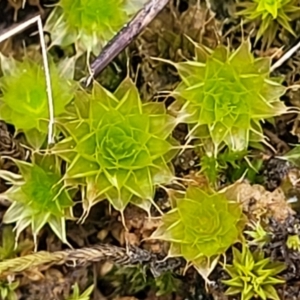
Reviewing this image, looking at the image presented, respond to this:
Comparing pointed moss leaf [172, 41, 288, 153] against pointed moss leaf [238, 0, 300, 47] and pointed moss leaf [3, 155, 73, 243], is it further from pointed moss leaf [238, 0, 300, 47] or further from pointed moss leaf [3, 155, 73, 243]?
pointed moss leaf [3, 155, 73, 243]

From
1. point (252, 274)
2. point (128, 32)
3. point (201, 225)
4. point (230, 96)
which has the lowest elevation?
point (252, 274)

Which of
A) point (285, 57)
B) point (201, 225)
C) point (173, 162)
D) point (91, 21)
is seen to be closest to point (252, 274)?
point (201, 225)

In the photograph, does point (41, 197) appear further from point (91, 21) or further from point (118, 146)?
point (91, 21)

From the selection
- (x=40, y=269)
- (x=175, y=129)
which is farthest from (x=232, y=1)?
(x=40, y=269)

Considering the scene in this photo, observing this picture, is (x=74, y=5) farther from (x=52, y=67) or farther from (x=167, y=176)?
(x=167, y=176)

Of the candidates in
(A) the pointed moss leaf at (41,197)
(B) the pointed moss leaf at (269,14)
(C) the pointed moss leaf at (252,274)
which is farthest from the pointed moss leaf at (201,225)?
(B) the pointed moss leaf at (269,14)

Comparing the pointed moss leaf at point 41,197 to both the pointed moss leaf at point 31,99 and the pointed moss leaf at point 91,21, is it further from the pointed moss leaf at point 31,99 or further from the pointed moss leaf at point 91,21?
the pointed moss leaf at point 91,21

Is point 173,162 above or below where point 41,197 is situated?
below
